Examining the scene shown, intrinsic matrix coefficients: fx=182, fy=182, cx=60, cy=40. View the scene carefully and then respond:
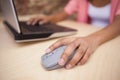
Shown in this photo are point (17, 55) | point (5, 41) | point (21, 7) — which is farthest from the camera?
point (21, 7)

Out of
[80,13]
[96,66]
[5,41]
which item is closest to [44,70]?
[96,66]

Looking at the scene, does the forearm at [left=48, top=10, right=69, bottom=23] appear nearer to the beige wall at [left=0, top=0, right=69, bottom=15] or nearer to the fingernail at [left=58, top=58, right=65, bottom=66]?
the beige wall at [left=0, top=0, right=69, bottom=15]

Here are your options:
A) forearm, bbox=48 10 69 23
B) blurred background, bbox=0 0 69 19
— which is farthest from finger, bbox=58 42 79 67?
blurred background, bbox=0 0 69 19

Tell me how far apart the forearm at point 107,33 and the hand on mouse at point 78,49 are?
40 millimetres

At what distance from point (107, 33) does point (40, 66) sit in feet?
1.01

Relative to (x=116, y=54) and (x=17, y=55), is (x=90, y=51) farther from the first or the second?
(x=17, y=55)

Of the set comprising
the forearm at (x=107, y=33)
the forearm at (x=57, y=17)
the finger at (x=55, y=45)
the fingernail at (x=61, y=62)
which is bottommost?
the forearm at (x=57, y=17)

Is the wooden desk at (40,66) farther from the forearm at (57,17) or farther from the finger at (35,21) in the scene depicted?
the forearm at (57,17)

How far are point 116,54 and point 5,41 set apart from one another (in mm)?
425

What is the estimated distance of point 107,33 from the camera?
2.27ft

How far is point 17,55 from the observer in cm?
60

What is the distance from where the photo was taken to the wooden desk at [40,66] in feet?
1.60

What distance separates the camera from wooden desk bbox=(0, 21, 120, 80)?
489mm

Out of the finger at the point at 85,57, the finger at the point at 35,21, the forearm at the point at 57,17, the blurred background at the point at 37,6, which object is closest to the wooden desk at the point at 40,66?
the finger at the point at 85,57
